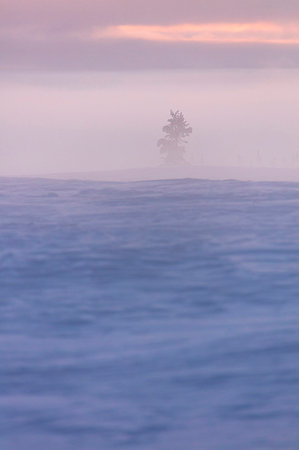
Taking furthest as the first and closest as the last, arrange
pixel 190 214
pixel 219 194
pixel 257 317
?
pixel 219 194 → pixel 190 214 → pixel 257 317

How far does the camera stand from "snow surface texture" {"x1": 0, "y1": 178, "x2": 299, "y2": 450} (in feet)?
12.8

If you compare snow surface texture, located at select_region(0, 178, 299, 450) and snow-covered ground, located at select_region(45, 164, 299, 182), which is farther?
snow-covered ground, located at select_region(45, 164, 299, 182)

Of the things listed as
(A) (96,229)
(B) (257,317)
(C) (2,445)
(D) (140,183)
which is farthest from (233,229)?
(C) (2,445)

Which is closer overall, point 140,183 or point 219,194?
point 219,194

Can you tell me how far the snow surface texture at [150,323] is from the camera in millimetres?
3906

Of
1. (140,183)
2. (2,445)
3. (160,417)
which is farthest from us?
(140,183)

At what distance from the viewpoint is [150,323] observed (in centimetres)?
535

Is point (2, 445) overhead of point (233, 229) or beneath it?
beneath

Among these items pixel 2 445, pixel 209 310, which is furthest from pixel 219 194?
pixel 2 445

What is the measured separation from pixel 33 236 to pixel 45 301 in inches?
73.2

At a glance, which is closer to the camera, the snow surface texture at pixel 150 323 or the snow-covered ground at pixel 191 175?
the snow surface texture at pixel 150 323

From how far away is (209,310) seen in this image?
5.58 metres

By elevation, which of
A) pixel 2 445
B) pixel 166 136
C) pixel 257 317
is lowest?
pixel 2 445

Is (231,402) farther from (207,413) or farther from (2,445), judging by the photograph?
(2,445)
